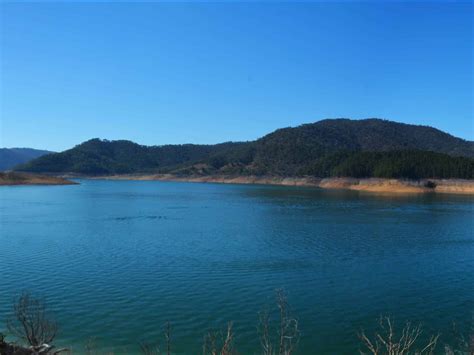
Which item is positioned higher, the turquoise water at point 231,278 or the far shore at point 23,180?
the far shore at point 23,180

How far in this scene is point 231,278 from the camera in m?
22.5

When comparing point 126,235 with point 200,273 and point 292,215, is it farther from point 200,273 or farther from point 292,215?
point 292,215

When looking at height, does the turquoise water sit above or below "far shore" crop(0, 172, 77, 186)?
below

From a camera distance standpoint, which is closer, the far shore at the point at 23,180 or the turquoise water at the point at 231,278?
the turquoise water at the point at 231,278

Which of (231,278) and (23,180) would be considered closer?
(231,278)

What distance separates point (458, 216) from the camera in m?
57.4

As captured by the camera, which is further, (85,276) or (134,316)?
(85,276)

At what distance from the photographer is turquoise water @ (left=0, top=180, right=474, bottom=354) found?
15672 mm

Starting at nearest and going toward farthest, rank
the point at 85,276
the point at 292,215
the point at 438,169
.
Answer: the point at 85,276, the point at 292,215, the point at 438,169

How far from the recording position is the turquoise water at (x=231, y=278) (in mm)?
15672

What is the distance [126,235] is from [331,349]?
89.3 feet

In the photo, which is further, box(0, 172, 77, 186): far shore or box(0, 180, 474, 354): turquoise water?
box(0, 172, 77, 186): far shore

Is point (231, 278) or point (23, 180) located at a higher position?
point (23, 180)

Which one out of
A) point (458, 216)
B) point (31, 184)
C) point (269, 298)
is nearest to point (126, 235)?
point (269, 298)
